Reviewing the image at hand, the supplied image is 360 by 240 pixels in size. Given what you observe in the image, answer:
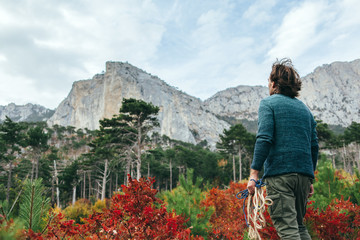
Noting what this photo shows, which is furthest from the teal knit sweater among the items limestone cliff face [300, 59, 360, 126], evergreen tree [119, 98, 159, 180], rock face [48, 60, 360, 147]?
limestone cliff face [300, 59, 360, 126]

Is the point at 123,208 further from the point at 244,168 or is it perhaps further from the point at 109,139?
the point at 244,168

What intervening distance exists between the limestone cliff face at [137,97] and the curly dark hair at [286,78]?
80.3 metres

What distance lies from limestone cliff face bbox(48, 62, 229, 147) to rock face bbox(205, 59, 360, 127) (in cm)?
5815

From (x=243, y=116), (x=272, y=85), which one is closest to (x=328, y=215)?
(x=272, y=85)

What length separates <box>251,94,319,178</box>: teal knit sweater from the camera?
1.76 meters

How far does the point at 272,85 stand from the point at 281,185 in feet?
2.98

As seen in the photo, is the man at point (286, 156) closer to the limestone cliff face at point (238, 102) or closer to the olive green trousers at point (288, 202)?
the olive green trousers at point (288, 202)

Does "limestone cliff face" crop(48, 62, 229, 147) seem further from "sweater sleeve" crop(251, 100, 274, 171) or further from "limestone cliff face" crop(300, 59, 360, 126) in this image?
"sweater sleeve" crop(251, 100, 274, 171)

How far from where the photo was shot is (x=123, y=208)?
213 centimetres

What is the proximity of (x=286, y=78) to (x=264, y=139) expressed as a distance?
0.62 meters

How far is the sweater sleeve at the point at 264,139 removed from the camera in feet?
5.86

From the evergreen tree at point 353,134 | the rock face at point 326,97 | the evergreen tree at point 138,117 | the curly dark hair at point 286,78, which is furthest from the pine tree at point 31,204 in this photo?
the rock face at point 326,97

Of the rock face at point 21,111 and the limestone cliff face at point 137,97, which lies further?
the rock face at point 21,111

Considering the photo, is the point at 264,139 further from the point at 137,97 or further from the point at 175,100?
the point at 175,100
